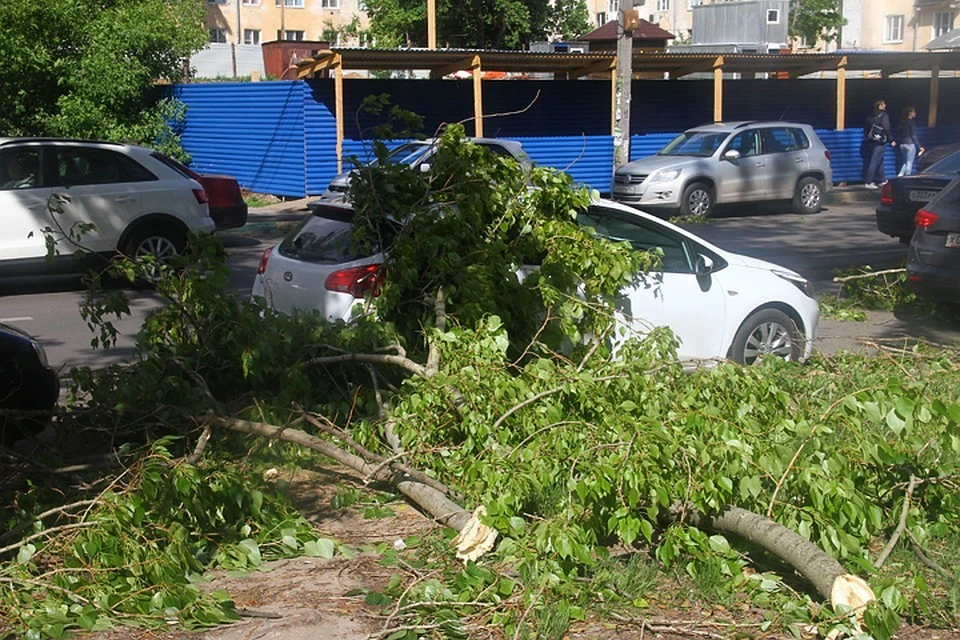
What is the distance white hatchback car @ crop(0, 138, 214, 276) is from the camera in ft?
42.5

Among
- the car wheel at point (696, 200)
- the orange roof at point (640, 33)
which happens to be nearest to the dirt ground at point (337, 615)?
the car wheel at point (696, 200)

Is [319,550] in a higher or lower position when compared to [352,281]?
lower

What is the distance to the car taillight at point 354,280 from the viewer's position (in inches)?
302

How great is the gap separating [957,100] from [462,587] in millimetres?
32721

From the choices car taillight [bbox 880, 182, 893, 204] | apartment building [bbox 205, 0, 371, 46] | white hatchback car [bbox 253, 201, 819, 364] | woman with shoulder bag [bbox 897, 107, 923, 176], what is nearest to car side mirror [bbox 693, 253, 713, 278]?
white hatchback car [bbox 253, 201, 819, 364]

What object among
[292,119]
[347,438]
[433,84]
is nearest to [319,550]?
[347,438]

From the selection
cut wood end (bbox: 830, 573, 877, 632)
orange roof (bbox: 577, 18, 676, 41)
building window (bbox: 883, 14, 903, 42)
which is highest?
building window (bbox: 883, 14, 903, 42)

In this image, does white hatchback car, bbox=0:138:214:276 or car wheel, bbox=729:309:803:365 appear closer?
car wheel, bbox=729:309:803:365

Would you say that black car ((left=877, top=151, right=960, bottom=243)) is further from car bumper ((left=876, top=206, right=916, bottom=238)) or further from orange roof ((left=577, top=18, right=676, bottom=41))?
orange roof ((left=577, top=18, right=676, bottom=41))

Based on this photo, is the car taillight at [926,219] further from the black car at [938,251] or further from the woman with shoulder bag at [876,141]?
the woman with shoulder bag at [876,141]

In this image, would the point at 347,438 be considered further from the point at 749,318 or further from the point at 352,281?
the point at 749,318

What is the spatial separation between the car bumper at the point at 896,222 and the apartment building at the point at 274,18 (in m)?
52.0

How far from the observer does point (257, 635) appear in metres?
4.35

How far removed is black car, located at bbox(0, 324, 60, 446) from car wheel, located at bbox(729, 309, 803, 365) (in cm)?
503
